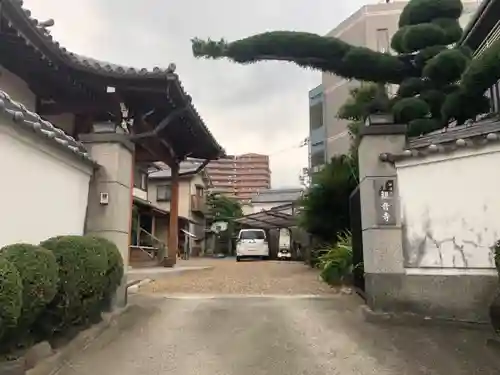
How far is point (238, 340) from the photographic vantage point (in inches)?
203

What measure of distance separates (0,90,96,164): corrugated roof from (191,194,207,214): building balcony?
25740mm

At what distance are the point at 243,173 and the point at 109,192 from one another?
67.2 meters

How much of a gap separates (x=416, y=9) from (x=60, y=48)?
639 cm

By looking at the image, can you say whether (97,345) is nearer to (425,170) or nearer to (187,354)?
(187,354)

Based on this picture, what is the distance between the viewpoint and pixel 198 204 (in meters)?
32.8

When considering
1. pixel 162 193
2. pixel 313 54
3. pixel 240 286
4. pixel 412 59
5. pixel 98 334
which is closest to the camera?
pixel 98 334

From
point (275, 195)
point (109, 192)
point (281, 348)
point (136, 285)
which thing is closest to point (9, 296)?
point (281, 348)

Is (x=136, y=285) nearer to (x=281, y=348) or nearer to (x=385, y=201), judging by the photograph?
(x=281, y=348)

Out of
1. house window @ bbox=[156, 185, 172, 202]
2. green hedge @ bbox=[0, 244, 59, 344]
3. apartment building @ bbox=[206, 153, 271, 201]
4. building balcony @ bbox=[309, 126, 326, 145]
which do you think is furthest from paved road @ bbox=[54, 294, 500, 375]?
apartment building @ bbox=[206, 153, 271, 201]

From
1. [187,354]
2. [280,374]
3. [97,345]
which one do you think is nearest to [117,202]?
[97,345]

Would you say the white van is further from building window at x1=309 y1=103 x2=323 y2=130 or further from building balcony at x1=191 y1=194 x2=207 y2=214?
building window at x1=309 y1=103 x2=323 y2=130

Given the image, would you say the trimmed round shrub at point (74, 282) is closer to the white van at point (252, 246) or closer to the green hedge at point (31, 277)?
the green hedge at point (31, 277)

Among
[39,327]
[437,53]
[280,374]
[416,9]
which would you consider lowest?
[280,374]

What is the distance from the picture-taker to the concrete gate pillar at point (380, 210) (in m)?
5.86
